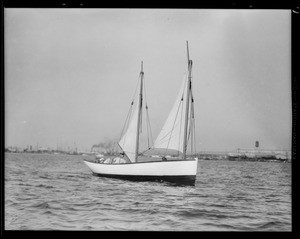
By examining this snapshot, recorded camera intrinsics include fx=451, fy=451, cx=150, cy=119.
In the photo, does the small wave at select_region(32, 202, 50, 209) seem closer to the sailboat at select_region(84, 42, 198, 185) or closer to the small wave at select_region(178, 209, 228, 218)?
the sailboat at select_region(84, 42, 198, 185)

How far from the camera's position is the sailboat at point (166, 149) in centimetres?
360

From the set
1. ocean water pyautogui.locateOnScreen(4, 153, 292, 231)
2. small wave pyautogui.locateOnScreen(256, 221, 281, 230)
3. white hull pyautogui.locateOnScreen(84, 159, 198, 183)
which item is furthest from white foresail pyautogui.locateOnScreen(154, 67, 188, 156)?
small wave pyautogui.locateOnScreen(256, 221, 281, 230)

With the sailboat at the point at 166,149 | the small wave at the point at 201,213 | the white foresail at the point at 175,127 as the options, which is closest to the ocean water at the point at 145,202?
the small wave at the point at 201,213

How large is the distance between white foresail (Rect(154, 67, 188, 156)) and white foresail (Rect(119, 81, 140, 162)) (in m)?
0.20

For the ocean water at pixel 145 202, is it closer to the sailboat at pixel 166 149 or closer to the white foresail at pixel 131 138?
the sailboat at pixel 166 149

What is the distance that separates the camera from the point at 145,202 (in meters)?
3.36

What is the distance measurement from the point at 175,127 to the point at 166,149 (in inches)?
9.9

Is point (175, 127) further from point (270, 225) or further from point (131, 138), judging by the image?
point (270, 225)

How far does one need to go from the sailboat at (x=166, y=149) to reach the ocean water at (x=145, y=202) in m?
0.29

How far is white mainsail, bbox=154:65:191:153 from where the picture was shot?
3575 mm

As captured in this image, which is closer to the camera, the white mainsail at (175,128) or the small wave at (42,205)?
the small wave at (42,205)

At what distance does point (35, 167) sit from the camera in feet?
11.2
